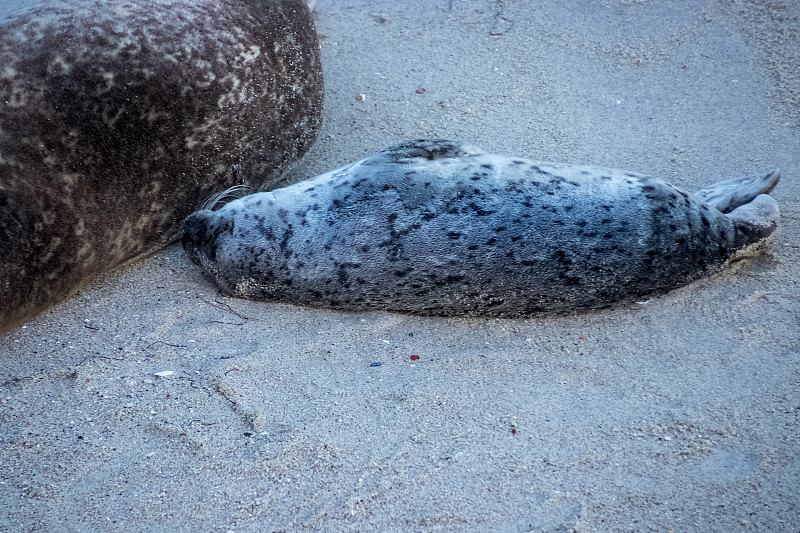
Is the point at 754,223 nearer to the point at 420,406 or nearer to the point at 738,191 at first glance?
the point at 738,191

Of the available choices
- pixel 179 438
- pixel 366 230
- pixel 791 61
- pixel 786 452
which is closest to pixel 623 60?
pixel 791 61

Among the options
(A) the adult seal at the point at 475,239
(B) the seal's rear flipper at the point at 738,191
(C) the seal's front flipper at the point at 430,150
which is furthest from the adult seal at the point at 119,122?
(B) the seal's rear flipper at the point at 738,191

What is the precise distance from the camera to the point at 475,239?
3.20 metres

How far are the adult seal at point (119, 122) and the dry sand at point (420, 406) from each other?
258 mm

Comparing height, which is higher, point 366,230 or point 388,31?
point 388,31

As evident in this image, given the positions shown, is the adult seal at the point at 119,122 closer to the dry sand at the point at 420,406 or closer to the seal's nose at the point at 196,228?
the seal's nose at the point at 196,228

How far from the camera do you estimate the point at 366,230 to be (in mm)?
3305

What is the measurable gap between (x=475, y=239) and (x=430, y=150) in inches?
28.0

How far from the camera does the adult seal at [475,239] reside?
10.4 ft

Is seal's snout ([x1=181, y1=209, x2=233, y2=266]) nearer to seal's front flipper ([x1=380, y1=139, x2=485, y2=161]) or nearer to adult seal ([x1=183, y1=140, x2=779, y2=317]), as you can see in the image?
adult seal ([x1=183, y1=140, x2=779, y2=317])

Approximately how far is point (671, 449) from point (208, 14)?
3102mm

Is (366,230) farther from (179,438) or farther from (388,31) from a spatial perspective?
(388,31)

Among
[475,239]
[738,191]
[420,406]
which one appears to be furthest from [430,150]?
[738,191]

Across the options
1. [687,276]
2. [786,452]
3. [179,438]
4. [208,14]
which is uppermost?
[208,14]
